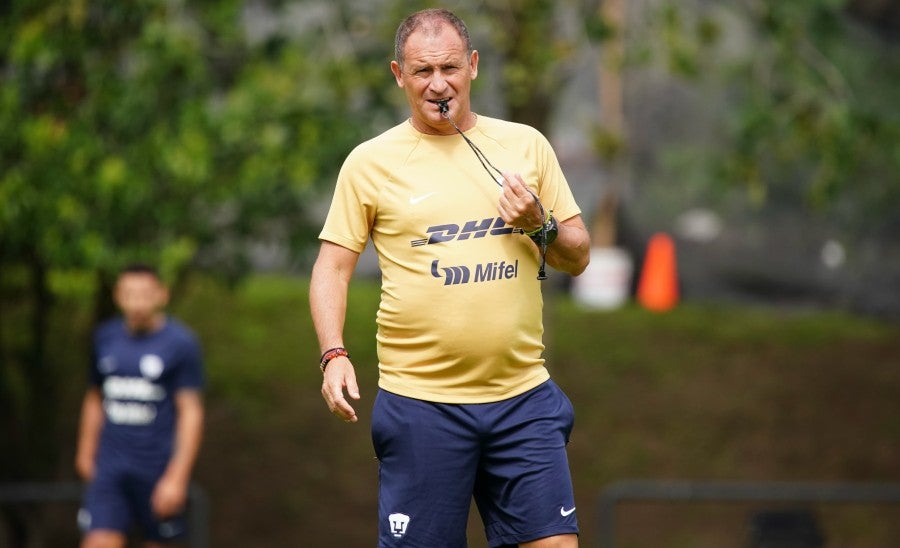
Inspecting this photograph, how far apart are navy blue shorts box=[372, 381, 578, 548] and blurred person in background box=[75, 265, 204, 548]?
3.94 m

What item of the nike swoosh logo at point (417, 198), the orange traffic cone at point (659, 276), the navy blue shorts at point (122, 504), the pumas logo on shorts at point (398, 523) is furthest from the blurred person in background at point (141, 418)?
the orange traffic cone at point (659, 276)

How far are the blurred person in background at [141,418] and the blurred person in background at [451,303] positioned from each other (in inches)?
156

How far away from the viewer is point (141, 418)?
848 centimetres

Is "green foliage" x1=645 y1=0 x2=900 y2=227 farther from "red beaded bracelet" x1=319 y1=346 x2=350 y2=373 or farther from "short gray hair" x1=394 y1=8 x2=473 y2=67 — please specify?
"red beaded bracelet" x1=319 y1=346 x2=350 y2=373

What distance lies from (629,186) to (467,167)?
1217 centimetres

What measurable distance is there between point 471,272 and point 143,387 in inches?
173

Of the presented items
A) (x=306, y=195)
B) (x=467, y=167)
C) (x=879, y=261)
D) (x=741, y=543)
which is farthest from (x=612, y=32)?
(x=879, y=261)

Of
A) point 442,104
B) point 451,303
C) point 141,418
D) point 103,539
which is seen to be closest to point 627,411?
point 141,418

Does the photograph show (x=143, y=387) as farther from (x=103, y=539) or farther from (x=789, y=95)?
(x=789, y=95)

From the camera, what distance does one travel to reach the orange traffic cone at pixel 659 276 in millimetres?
16281

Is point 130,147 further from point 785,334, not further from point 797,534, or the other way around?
point 785,334

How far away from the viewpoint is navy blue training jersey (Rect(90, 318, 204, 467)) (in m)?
8.44

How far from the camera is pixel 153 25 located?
8.73 metres

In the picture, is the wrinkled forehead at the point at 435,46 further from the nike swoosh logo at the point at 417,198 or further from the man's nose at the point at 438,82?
the nike swoosh logo at the point at 417,198
